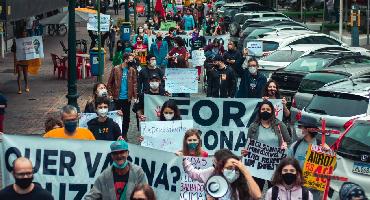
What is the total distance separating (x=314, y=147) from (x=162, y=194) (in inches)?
65.4

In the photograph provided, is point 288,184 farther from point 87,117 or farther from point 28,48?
point 28,48

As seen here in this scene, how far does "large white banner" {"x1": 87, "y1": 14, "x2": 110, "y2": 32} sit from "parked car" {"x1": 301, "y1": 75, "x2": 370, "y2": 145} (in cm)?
1465

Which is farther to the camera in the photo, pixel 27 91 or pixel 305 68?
pixel 27 91

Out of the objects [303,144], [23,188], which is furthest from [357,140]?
[23,188]

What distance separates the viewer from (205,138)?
13.3m

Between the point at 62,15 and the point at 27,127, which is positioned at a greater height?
the point at 62,15

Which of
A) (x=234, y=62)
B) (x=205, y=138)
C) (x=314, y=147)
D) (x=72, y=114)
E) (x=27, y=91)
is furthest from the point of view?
(x=27, y=91)

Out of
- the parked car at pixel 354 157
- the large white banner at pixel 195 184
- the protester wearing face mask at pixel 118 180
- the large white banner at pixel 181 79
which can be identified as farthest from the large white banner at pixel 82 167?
the large white banner at pixel 181 79

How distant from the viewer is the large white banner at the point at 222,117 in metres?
13.2

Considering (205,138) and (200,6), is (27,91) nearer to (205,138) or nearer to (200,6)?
(205,138)

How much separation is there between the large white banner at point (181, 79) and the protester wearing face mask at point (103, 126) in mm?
6682

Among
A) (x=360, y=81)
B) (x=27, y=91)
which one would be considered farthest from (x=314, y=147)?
(x=27, y=91)

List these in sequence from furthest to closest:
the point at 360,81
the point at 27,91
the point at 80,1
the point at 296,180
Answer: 1. the point at 80,1
2. the point at 27,91
3. the point at 360,81
4. the point at 296,180

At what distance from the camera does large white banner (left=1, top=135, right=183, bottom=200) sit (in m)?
9.96
